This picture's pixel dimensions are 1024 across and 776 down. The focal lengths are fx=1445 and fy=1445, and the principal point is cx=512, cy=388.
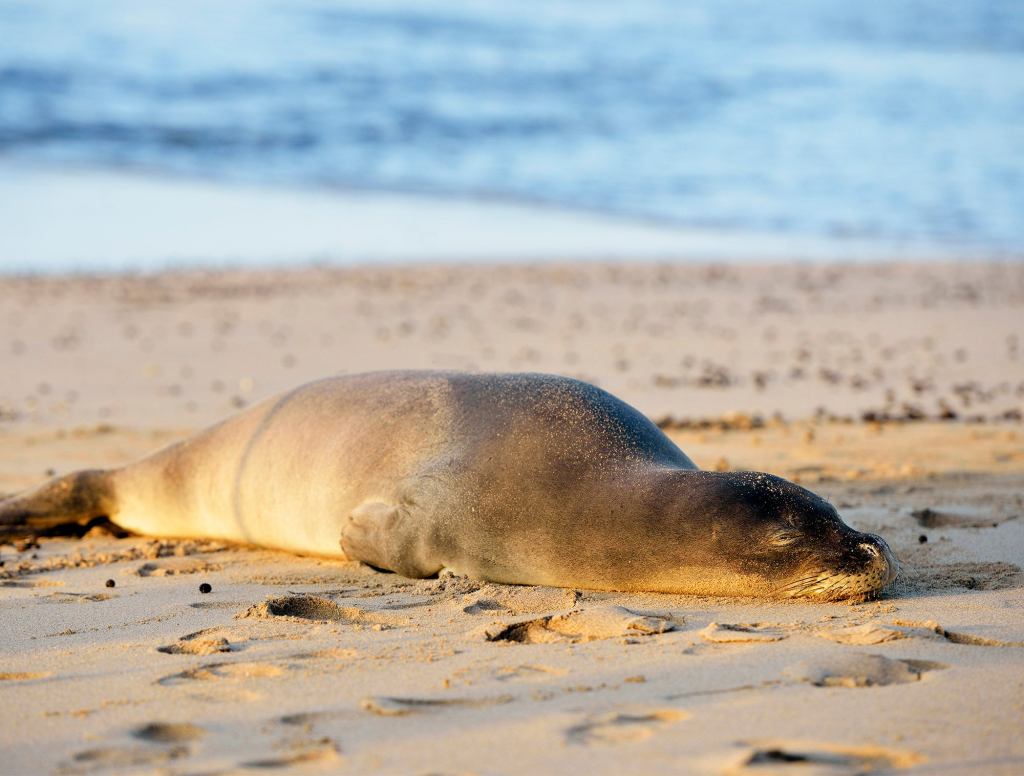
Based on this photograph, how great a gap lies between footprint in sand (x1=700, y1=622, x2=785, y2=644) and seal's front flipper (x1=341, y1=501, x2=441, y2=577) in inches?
47.2

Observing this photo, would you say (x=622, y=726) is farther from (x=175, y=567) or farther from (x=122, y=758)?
(x=175, y=567)

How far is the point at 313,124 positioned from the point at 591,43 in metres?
17.7

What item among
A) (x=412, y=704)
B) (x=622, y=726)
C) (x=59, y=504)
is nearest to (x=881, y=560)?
(x=622, y=726)

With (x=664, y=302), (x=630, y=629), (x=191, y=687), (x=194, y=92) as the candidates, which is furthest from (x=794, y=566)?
(x=194, y=92)

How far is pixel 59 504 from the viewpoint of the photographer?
652 cm

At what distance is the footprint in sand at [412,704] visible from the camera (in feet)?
11.6

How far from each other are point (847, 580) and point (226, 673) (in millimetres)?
1994

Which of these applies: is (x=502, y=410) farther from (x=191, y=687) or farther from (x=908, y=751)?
(x=908, y=751)

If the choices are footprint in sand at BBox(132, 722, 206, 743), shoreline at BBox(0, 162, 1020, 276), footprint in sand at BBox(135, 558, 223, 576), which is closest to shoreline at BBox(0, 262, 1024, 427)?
shoreline at BBox(0, 162, 1020, 276)

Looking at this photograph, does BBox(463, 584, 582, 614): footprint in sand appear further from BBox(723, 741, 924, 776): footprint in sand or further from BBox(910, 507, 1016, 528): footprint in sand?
BBox(910, 507, 1016, 528): footprint in sand

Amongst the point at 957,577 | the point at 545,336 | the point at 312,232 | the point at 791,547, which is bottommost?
the point at 957,577

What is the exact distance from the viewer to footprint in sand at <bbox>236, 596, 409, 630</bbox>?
4570 millimetres

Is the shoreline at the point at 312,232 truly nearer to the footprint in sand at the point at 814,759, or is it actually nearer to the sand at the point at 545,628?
the sand at the point at 545,628

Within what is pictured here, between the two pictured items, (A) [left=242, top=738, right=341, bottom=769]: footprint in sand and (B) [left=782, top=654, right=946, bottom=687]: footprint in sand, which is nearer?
(A) [left=242, top=738, right=341, bottom=769]: footprint in sand
